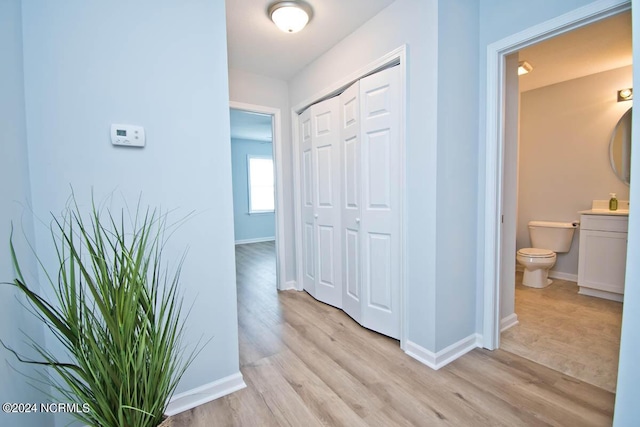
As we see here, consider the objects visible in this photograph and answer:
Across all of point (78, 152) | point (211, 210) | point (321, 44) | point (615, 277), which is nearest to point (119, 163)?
point (78, 152)

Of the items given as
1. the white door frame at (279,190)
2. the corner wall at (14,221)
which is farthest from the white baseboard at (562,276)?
the corner wall at (14,221)

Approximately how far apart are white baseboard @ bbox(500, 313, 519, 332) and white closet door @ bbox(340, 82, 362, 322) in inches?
44.6

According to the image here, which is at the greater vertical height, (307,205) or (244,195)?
(244,195)

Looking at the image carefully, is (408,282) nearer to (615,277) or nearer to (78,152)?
(78,152)

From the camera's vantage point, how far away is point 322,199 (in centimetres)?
287

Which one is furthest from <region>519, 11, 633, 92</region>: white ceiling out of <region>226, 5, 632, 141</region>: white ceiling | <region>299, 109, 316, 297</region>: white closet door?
<region>299, 109, 316, 297</region>: white closet door

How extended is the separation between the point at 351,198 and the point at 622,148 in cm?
312

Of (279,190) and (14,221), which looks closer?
(14,221)

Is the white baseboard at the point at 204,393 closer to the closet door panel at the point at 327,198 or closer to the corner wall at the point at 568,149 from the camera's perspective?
the closet door panel at the point at 327,198

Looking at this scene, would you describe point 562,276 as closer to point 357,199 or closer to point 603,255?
point 603,255

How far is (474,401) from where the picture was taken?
1.48 m

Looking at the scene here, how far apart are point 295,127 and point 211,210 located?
198cm

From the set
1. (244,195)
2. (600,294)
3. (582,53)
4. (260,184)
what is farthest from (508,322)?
(260,184)

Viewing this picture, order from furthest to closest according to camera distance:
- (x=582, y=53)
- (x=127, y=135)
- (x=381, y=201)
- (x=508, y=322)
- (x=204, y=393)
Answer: (x=582, y=53) < (x=508, y=322) < (x=381, y=201) < (x=204, y=393) < (x=127, y=135)
